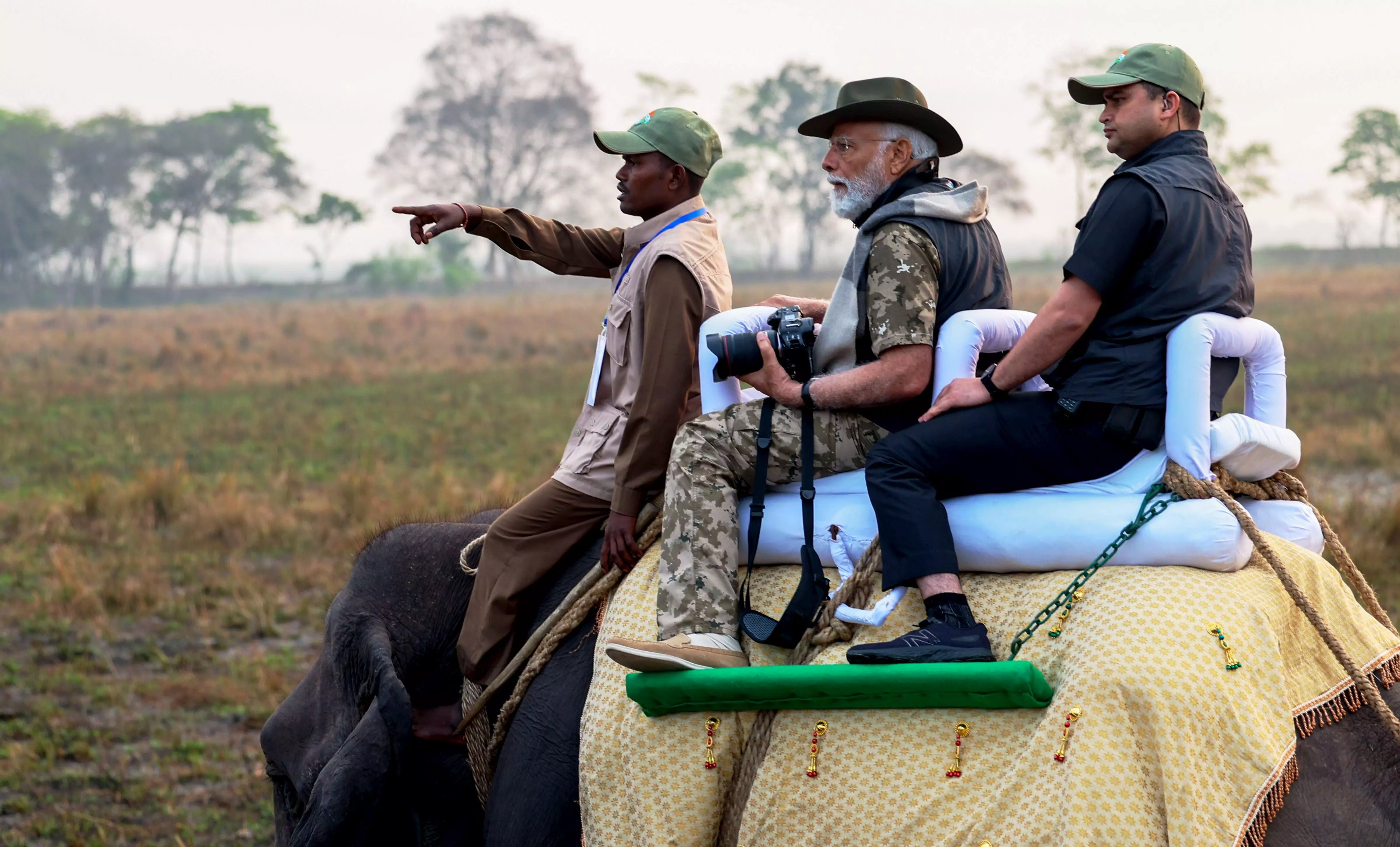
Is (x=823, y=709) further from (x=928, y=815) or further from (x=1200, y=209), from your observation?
(x=1200, y=209)

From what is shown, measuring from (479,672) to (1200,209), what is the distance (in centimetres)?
244

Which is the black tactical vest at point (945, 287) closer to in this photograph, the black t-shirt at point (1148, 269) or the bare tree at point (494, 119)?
the black t-shirt at point (1148, 269)

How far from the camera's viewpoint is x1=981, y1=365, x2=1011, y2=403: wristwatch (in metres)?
3.27

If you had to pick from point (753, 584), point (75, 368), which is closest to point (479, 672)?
point (753, 584)

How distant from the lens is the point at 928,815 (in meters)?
2.95

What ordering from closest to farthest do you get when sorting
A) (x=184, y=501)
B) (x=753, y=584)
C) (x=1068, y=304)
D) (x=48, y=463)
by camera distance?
(x=1068, y=304) < (x=753, y=584) < (x=184, y=501) < (x=48, y=463)

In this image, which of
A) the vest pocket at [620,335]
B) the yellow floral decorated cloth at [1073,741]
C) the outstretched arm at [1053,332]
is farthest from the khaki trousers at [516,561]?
the outstretched arm at [1053,332]

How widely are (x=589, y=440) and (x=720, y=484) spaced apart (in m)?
0.70

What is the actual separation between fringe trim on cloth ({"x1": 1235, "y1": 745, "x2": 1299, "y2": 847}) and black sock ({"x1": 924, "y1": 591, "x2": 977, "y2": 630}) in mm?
686

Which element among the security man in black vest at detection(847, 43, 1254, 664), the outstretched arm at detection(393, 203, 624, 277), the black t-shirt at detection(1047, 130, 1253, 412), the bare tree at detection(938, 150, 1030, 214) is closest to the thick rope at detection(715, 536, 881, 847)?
the security man in black vest at detection(847, 43, 1254, 664)

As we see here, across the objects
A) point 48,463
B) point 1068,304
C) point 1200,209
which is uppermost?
point 1200,209

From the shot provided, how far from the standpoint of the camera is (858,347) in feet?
11.8

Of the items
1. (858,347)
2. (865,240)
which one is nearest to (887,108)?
(865,240)

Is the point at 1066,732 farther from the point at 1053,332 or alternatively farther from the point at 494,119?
the point at 494,119
